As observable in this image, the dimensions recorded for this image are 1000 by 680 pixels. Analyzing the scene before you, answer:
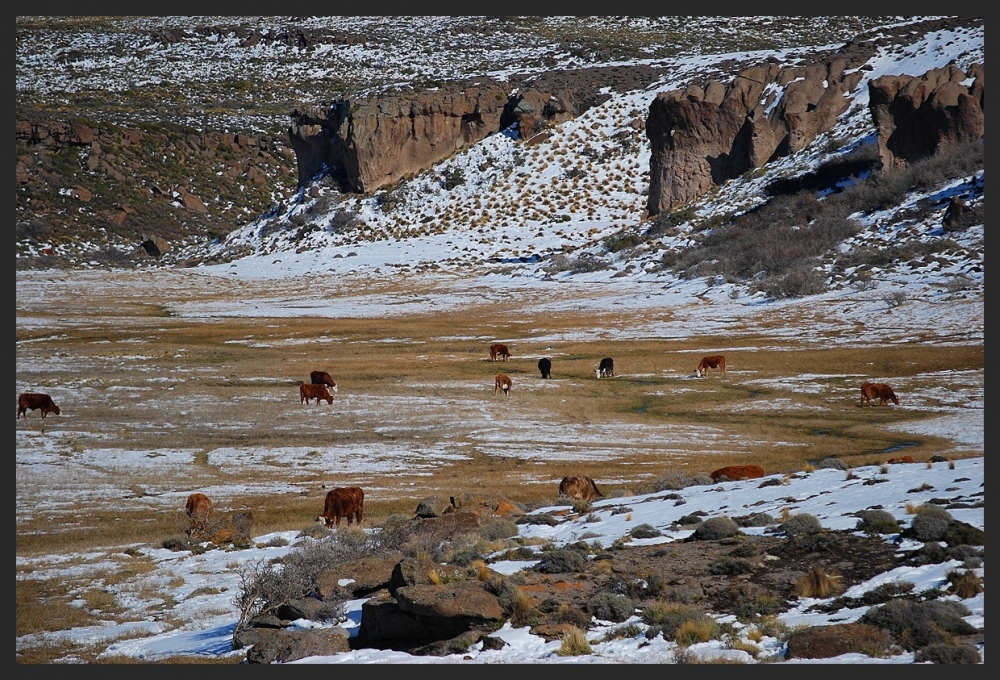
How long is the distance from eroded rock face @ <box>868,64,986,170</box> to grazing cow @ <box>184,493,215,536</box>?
1917 inches

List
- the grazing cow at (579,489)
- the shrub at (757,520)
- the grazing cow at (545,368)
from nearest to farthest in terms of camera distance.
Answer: the shrub at (757,520) → the grazing cow at (579,489) → the grazing cow at (545,368)

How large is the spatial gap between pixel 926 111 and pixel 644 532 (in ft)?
161

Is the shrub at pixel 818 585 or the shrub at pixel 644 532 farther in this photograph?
the shrub at pixel 644 532

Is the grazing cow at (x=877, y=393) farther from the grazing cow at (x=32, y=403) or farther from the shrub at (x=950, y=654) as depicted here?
the grazing cow at (x=32, y=403)

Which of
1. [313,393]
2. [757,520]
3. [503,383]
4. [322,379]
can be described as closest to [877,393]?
[503,383]

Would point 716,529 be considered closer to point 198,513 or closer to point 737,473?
point 737,473

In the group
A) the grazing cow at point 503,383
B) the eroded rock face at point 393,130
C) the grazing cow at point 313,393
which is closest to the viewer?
the grazing cow at point 313,393

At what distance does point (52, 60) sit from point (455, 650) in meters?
105

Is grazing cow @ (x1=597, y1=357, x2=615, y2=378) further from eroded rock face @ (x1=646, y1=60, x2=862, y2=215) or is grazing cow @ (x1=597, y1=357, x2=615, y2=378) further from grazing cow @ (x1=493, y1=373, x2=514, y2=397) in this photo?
eroded rock face @ (x1=646, y1=60, x2=862, y2=215)

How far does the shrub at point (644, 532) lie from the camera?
12.7 metres

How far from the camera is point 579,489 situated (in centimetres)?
1662

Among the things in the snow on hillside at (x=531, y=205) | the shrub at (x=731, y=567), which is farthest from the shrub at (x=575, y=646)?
the snow on hillside at (x=531, y=205)

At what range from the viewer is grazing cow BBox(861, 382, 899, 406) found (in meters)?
26.6

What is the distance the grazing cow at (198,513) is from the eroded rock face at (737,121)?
56.3 m
